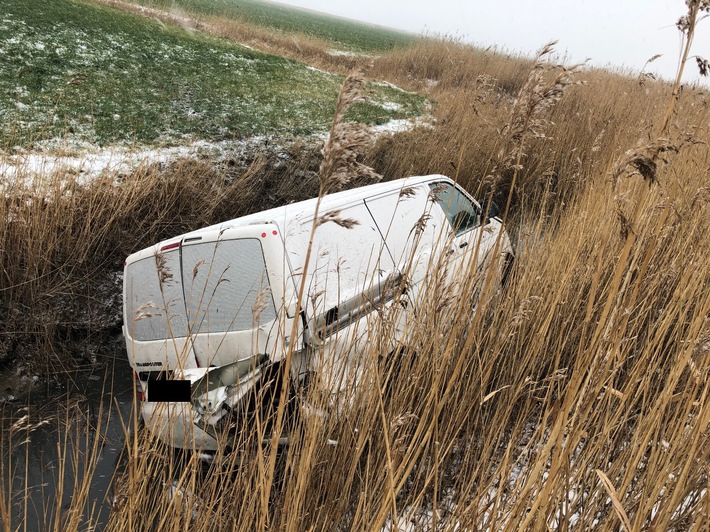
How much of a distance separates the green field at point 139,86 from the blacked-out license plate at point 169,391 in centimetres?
Result: 576

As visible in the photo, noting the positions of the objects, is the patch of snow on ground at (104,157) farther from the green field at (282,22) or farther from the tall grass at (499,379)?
the green field at (282,22)

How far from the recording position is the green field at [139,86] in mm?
7613

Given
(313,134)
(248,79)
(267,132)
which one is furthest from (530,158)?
(248,79)

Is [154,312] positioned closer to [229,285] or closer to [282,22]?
[229,285]

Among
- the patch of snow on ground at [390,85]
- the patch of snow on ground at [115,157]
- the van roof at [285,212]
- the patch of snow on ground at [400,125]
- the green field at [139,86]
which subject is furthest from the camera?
the patch of snow on ground at [390,85]

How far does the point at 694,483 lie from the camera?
1.29 metres

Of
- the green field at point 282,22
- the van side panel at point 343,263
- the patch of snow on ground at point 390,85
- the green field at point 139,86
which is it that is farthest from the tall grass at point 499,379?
the green field at point 282,22

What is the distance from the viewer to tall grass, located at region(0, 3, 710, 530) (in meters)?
1.21

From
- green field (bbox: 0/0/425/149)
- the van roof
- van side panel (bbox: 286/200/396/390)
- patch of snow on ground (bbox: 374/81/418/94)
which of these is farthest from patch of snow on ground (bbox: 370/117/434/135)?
van side panel (bbox: 286/200/396/390)

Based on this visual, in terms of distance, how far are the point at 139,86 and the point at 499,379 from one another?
31.4 ft

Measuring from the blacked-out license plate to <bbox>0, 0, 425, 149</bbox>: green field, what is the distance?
5.76 m

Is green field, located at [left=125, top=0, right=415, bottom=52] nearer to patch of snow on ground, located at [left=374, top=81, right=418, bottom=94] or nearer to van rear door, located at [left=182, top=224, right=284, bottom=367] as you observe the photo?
patch of snow on ground, located at [left=374, top=81, right=418, bottom=94]

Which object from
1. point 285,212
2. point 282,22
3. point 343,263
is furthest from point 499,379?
point 282,22

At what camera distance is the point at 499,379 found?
217cm
